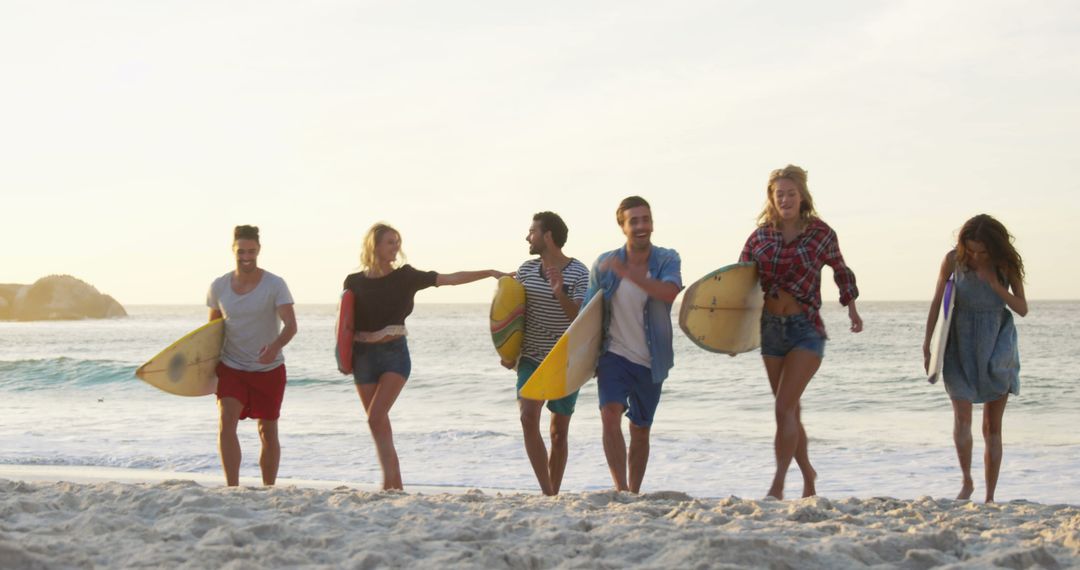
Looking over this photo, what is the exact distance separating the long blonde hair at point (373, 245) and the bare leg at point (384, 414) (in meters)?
0.62

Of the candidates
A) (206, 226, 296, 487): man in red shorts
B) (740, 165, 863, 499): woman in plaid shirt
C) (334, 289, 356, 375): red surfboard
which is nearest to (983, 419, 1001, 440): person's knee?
(740, 165, 863, 499): woman in plaid shirt

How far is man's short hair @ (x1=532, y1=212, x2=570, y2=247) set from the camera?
5.93m

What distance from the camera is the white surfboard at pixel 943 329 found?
5.86m

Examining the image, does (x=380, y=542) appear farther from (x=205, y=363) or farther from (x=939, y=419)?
(x=939, y=419)

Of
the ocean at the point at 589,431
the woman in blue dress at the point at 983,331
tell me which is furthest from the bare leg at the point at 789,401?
the ocean at the point at 589,431

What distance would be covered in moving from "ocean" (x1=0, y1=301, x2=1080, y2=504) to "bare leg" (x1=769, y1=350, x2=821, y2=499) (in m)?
2.27

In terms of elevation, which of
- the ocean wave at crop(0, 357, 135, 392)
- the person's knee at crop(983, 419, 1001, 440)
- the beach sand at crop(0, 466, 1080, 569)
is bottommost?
the ocean wave at crop(0, 357, 135, 392)

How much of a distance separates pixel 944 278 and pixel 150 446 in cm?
764

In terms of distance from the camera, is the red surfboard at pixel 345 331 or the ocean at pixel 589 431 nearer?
the red surfboard at pixel 345 331

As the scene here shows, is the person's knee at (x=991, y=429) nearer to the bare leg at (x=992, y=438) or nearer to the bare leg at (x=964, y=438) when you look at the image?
the bare leg at (x=992, y=438)

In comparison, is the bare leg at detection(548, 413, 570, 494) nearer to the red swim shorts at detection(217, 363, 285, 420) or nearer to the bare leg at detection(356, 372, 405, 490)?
the bare leg at detection(356, 372, 405, 490)

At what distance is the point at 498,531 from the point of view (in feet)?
13.9

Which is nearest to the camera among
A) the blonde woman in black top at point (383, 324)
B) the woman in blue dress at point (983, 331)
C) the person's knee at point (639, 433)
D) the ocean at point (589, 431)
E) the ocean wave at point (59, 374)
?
the person's knee at point (639, 433)

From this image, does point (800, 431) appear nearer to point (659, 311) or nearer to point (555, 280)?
A: point (659, 311)
